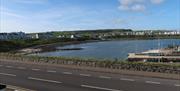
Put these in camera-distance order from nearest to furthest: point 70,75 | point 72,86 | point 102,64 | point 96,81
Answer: point 72,86
point 96,81
point 70,75
point 102,64

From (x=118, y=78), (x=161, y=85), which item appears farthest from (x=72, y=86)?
(x=161, y=85)

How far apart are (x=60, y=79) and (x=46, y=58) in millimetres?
11915

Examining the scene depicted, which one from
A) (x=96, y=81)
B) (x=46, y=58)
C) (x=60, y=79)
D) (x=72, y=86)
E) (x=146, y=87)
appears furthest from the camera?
(x=46, y=58)

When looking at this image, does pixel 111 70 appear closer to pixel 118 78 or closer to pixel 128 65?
pixel 128 65

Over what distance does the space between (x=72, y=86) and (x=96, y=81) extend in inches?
80.1

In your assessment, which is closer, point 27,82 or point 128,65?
point 27,82

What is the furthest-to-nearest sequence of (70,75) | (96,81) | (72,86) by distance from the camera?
(70,75), (96,81), (72,86)

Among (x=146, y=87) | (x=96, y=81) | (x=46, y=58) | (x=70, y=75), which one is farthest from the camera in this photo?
(x=46, y=58)

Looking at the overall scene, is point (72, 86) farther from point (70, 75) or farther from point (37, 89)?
point (70, 75)

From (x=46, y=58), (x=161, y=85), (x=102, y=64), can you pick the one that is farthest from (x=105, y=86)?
(x=46, y=58)

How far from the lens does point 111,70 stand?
2362 cm

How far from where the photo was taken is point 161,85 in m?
16.8

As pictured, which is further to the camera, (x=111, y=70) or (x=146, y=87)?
(x=111, y=70)

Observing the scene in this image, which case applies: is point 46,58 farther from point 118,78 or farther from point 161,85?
point 161,85
